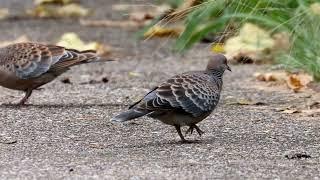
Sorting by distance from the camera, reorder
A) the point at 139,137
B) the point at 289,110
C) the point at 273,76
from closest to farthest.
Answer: the point at 139,137 → the point at 289,110 → the point at 273,76

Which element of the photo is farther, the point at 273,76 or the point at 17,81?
the point at 273,76

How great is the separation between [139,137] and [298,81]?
2301 millimetres

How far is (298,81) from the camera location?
8750 mm

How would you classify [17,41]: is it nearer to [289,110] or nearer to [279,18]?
[279,18]

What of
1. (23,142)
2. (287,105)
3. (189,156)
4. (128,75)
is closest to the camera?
(189,156)

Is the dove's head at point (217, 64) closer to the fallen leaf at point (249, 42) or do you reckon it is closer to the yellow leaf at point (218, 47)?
the yellow leaf at point (218, 47)

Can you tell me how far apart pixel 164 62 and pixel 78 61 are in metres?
2.49

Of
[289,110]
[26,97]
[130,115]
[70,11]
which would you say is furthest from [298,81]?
[70,11]

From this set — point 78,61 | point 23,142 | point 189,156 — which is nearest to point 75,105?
point 78,61

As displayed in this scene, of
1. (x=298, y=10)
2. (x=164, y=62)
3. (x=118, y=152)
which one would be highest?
(x=298, y=10)

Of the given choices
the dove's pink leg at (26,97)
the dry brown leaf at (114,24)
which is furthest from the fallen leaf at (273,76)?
the dry brown leaf at (114,24)

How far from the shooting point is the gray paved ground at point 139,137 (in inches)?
225

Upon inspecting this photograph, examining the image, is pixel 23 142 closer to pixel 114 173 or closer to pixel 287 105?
pixel 114 173

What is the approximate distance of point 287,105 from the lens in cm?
813
